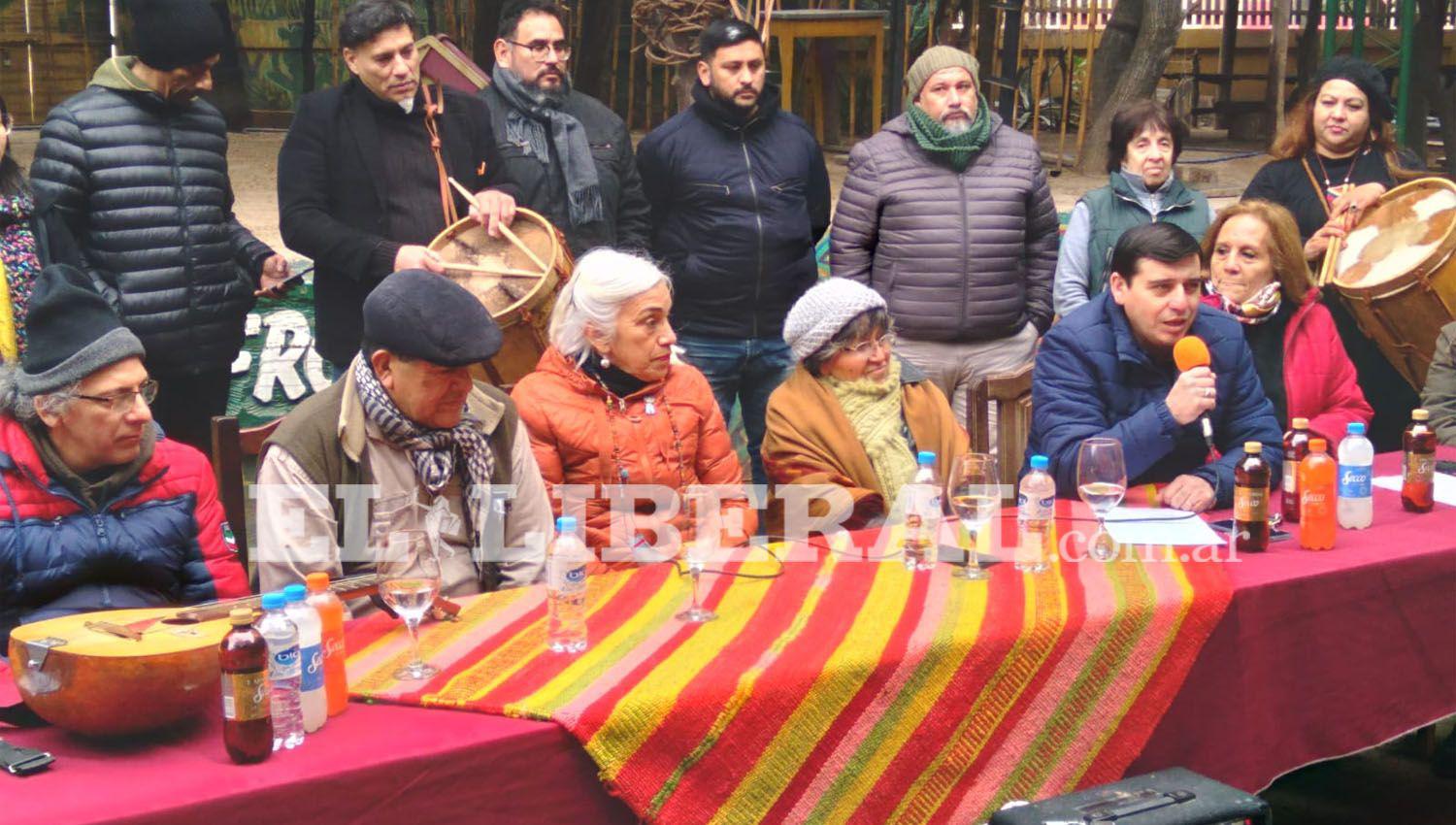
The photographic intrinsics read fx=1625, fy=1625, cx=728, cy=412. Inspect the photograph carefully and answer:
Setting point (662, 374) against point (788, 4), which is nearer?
point (662, 374)

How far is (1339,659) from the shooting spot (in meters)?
3.14

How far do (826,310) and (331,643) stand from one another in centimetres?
179

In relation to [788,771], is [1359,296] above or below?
above

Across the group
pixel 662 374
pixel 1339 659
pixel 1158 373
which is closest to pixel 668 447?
pixel 662 374

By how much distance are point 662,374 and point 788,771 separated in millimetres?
1370

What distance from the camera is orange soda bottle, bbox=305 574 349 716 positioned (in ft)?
7.69

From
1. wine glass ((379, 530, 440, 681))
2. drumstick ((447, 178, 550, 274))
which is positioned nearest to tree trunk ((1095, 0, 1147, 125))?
drumstick ((447, 178, 550, 274))

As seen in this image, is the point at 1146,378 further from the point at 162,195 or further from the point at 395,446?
the point at 162,195

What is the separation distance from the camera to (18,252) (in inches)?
153

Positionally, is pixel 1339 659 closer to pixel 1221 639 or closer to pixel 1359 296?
pixel 1221 639

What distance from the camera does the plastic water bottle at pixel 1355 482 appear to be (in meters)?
3.39

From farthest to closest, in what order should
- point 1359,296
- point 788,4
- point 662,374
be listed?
point 788,4, point 1359,296, point 662,374

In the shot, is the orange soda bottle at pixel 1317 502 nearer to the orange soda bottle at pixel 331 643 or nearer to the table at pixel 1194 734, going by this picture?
the table at pixel 1194 734

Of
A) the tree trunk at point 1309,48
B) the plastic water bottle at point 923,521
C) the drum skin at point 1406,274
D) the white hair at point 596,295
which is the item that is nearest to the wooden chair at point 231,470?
the white hair at point 596,295
